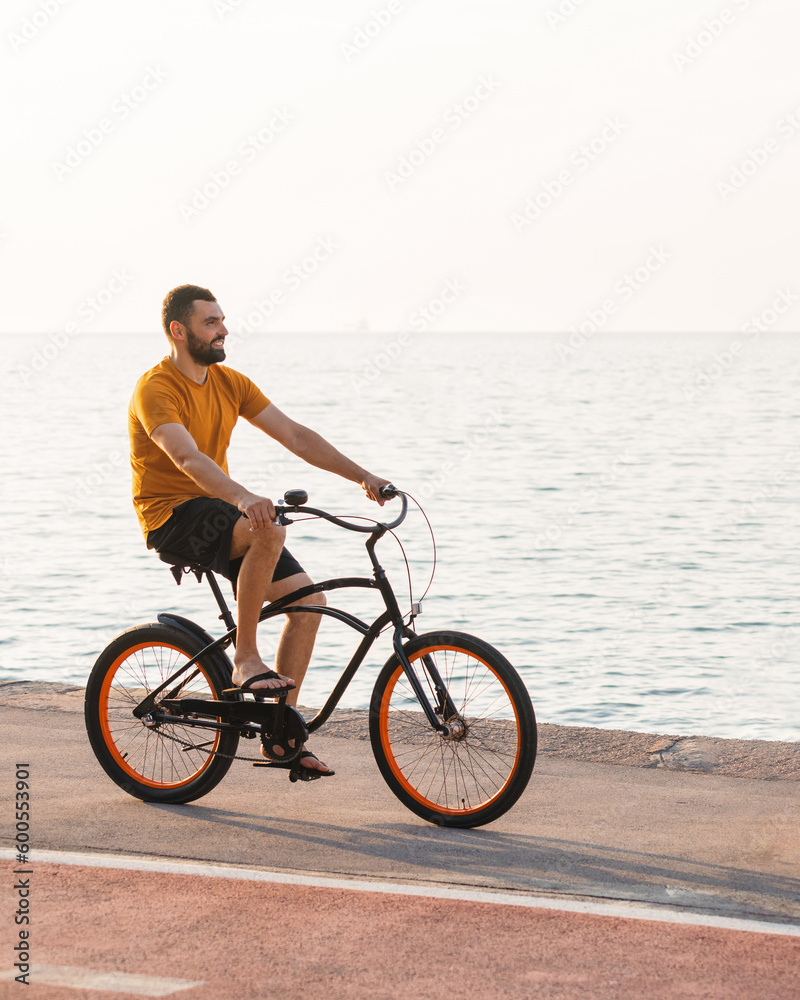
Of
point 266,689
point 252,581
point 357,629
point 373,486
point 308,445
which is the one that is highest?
point 308,445

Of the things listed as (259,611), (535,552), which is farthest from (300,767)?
(535,552)

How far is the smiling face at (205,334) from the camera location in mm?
5512

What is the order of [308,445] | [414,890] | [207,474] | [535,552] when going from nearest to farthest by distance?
[414,890]
[207,474]
[308,445]
[535,552]

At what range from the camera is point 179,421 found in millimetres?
5379

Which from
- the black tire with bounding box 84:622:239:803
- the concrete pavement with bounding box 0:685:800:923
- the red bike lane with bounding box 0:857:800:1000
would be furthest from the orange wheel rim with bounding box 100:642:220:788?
the red bike lane with bounding box 0:857:800:1000

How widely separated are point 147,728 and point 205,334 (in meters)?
1.65

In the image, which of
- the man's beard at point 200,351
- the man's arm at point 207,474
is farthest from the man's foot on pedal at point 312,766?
the man's beard at point 200,351

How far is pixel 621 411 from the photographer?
61344 mm

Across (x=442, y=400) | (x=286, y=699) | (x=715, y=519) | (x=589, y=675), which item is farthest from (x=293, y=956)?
(x=442, y=400)

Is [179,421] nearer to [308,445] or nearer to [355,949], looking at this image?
[308,445]

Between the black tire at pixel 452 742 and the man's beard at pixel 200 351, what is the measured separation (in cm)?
137

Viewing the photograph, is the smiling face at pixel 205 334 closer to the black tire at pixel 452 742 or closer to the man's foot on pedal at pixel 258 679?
the man's foot on pedal at pixel 258 679

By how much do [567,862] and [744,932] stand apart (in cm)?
79

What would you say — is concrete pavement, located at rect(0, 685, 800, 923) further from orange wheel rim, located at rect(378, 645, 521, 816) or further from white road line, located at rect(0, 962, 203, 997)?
white road line, located at rect(0, 962, 203, 997)
